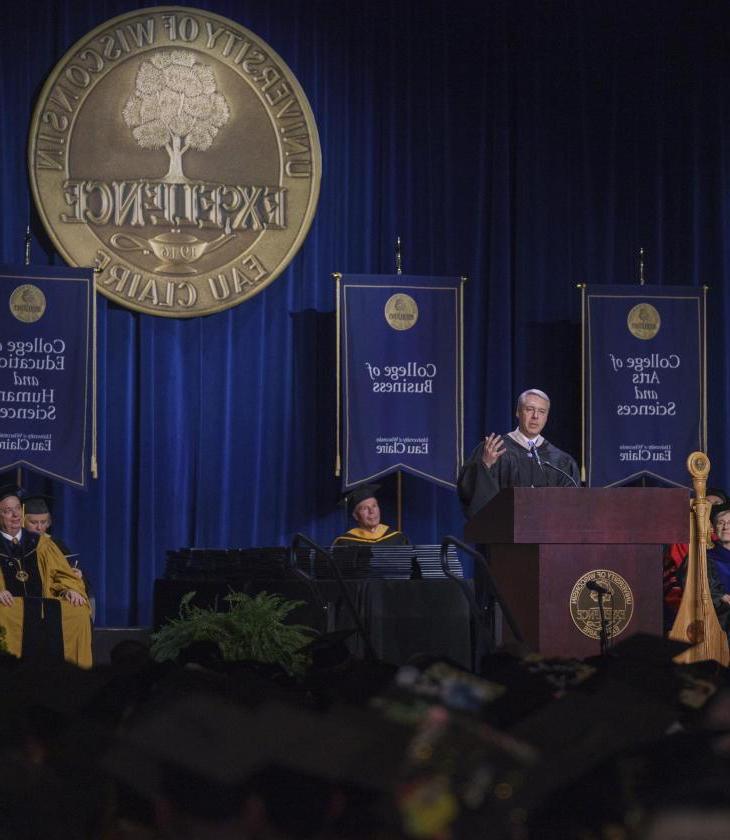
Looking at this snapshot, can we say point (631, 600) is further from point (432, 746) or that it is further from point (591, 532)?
point (432, 746)

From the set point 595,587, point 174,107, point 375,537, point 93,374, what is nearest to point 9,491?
point 93,374

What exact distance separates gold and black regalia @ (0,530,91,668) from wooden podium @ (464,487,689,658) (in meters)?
3.97

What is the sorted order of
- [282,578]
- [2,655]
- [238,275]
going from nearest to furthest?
[2,655] < [282,578] < [238,275]

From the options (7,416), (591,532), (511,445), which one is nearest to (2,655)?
(591,532)

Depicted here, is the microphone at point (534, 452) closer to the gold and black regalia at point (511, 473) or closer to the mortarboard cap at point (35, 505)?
the gold and black regalia at point (511, 473)

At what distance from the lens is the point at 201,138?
32.4 feet

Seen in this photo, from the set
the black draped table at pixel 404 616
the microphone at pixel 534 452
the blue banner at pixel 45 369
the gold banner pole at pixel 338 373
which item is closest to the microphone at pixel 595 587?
the black draped table at pixel 404 616

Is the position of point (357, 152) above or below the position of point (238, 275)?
above

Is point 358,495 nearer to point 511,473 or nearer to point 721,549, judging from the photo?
point 511,473

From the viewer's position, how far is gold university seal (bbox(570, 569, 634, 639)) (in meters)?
4.74

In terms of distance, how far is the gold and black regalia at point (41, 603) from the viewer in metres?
8.16

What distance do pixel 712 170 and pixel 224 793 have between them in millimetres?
9778

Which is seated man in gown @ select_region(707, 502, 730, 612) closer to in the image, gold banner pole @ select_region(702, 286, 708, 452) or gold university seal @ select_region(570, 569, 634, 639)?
gold banner pole @ select_region(702, 286, 708, 452)

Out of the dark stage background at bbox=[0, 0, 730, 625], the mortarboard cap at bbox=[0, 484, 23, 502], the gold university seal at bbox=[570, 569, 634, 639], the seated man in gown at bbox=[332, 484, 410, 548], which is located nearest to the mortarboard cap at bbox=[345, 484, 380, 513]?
the seated man in gown at bbox=[332, 484, 410, 548]
